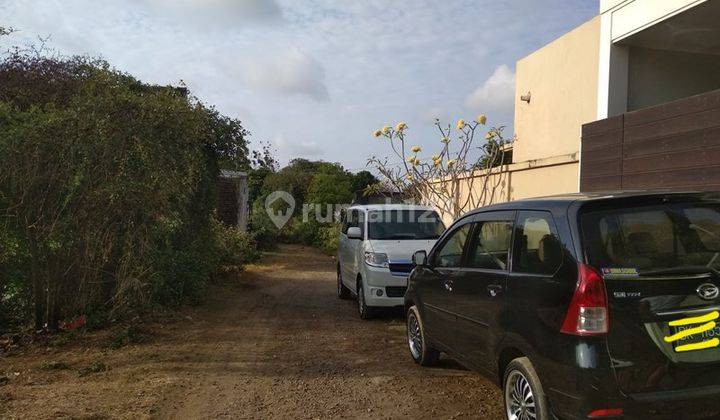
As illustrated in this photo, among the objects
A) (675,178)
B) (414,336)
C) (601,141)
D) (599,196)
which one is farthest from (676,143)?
(599,196)

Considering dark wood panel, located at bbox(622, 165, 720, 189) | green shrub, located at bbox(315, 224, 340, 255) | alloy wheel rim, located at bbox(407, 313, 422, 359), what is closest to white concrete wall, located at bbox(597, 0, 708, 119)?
dark wood panel, located at bbox(622, 165, 720, 189)

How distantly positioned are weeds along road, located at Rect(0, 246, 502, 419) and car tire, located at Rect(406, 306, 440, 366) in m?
0.13

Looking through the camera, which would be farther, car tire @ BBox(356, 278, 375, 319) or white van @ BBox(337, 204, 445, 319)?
car tire @ BBox(356, 278, 375, 319)

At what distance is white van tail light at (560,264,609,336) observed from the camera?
127 inches

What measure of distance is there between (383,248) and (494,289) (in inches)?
175

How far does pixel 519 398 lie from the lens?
3.96m

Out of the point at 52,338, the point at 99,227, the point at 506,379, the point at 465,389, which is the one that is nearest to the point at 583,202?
the point at 506,379

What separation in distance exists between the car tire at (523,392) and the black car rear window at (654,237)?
90 centimetres

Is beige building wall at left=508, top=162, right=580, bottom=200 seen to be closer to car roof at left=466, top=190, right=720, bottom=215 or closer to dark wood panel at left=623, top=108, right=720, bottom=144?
dark wood panel at left=623, top=108, right=720, bottom=144

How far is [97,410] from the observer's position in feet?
15.9

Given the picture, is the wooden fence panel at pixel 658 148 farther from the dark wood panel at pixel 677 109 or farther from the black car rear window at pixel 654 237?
the black car rear window at pixel 654 237

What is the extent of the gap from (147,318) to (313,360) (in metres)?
2.98

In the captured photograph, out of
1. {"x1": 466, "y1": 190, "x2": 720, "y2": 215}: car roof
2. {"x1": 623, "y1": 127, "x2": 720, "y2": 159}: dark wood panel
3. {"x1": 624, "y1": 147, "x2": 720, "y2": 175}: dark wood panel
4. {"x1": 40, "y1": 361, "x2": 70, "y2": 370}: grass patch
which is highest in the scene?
{"x1": 623, "y1": 127, "x2": 720, "y2": 159}: dark wood panel

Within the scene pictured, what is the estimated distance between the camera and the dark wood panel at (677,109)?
6.51 m
